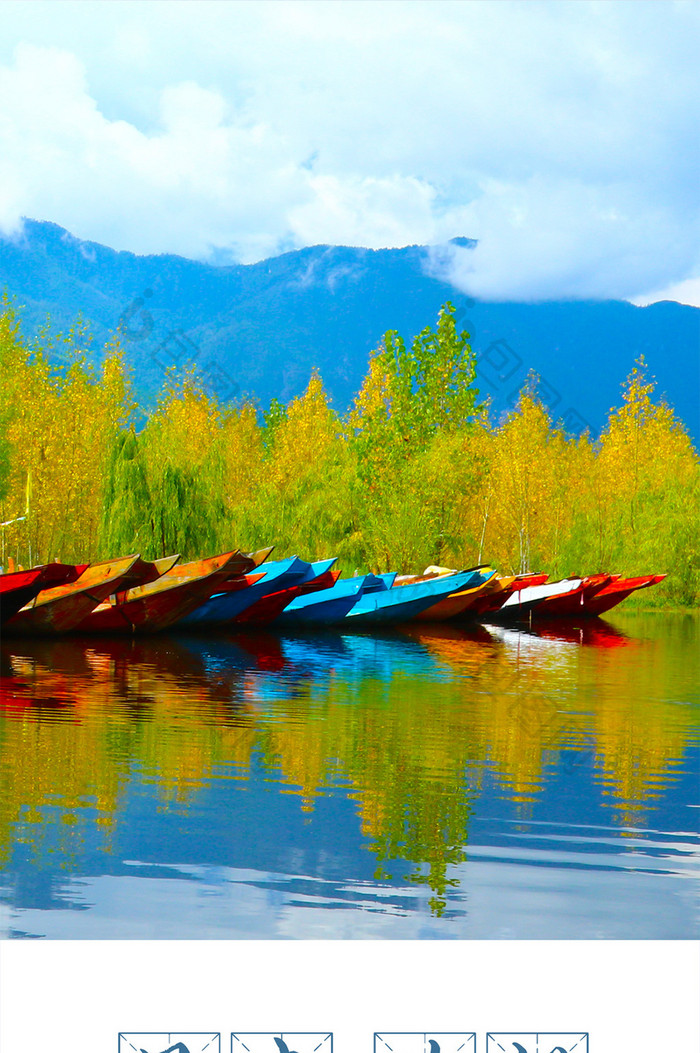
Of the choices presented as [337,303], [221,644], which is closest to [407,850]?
[221,644]

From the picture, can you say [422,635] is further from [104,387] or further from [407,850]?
[407,850]

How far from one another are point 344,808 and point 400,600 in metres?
15.2

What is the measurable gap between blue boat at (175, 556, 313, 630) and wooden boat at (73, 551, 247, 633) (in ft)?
3.44

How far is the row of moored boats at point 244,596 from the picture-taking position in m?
15.2

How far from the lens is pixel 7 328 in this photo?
2539 centimetres

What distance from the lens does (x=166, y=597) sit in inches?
645

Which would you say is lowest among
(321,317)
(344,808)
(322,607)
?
(344,808)

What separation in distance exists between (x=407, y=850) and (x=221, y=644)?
40.6ft

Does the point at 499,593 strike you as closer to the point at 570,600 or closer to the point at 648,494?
the point at 570,600

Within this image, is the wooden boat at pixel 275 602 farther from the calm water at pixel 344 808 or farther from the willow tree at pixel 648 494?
the willow tree at pixel 648 494

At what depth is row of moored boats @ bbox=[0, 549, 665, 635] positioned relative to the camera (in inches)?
597

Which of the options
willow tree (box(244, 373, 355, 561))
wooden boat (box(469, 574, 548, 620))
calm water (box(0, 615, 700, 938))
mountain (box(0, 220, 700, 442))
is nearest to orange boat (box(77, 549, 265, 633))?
calm water (box(0, 615, 700, 938))


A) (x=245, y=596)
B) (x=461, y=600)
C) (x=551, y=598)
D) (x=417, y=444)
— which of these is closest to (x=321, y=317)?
(x=417, y=444)
